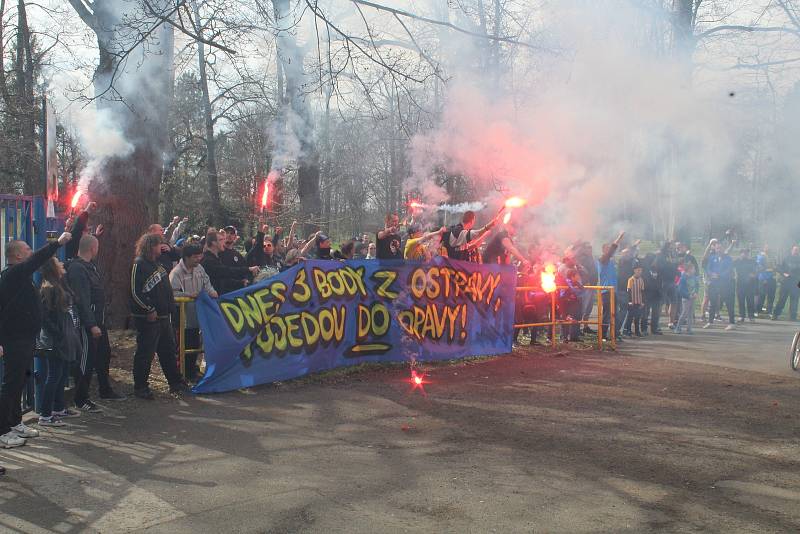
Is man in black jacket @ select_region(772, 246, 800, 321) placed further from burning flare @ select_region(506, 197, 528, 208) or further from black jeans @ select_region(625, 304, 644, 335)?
burning flare @ select_region(506, 197, 528, 208)

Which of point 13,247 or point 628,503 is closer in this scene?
point 628,503

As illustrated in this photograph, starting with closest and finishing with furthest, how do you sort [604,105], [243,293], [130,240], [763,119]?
1. [243,293]
2. [130,240]
3. [604,105]
4. [763,119]

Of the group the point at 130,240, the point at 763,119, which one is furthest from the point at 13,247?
the point at 763,119

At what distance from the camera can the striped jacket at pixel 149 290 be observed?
8.42 metres

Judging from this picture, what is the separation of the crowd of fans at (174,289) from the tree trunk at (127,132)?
3.17ft

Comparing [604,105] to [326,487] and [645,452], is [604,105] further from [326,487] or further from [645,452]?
[326,487]

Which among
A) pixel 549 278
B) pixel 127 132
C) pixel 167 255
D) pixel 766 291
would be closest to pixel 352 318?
pixel 167 255

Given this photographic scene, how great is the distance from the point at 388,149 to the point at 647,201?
8401mm

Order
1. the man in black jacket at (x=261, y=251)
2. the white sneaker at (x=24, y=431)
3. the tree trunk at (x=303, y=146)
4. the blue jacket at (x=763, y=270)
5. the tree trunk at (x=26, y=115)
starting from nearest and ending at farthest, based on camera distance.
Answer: the white sneaker at (x=24, y=431), the man in black jacket at (x=261, y=251), the tree trunk at (x=303, y=146), the blue jacket at (x=763, y=270), the tree trunk at (x=26, y=115)

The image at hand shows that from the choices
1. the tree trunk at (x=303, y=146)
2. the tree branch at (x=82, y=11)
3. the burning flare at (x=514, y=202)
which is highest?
the tree branch at (x=82, y=11)

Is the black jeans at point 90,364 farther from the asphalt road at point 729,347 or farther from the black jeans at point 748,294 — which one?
the black jeans at point 748,294

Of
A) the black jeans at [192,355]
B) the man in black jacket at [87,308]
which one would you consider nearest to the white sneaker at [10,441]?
the man in black jacket at [87,308]

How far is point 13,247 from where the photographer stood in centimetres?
661

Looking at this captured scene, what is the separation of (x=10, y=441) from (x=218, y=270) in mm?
4007
